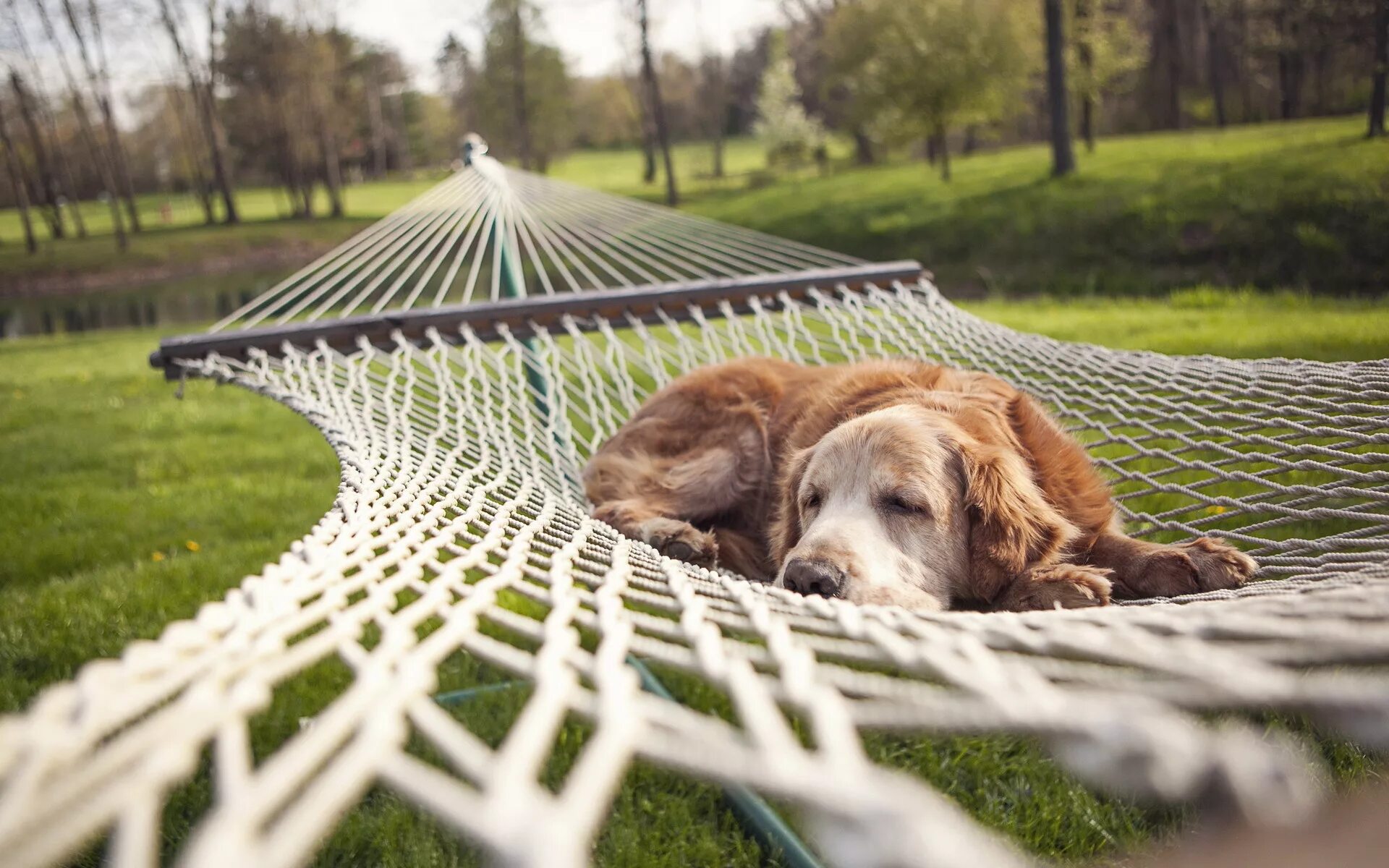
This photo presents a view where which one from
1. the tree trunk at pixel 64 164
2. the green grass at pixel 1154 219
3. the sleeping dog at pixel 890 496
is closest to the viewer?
the sleeping dog at pixel 890 496

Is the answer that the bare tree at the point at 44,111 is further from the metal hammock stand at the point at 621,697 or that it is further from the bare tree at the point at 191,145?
the metal hammock stand at the point at 621,697

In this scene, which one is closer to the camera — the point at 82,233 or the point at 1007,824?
the point at 1007,824

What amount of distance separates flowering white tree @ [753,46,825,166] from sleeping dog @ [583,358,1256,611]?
28.7 meters

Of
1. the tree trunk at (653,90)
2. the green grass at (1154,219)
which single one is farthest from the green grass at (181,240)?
the green grass at (1154,219)

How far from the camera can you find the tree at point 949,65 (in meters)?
17.7

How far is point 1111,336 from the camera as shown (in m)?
6.19

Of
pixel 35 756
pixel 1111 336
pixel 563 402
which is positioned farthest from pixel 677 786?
pixel 1111 336

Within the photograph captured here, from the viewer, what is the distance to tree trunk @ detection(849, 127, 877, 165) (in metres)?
29.4

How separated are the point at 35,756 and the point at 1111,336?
6525 mm

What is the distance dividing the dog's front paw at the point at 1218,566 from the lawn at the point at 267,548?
1.59 feet

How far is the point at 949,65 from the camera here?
700 inches

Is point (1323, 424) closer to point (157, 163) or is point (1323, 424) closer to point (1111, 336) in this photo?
point (1111, 336)

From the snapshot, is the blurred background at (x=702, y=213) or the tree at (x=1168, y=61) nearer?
the blurred background at (x=702, y=213)

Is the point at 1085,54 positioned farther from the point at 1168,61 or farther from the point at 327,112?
the point at 327,112
